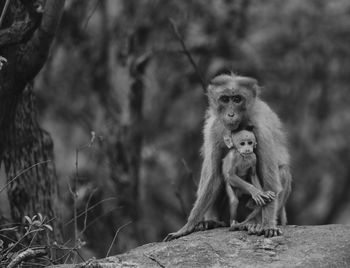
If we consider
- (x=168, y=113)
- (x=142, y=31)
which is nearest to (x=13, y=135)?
(x=142, y=31)

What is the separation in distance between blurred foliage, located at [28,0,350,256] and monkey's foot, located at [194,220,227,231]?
4311 mm

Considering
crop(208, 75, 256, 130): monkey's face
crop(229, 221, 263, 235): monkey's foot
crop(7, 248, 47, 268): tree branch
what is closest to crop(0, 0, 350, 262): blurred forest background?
crop(208, 75, 256, 130): monkey's face

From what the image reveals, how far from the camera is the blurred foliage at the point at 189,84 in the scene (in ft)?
48.0

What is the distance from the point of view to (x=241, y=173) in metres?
8.62

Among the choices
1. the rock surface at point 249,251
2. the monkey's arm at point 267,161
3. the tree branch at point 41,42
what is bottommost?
the rock surface at point 249,251

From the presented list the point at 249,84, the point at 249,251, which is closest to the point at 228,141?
the point at 249,84

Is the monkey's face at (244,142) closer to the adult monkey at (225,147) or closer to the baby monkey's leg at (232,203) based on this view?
the adult monkey at (225,147)

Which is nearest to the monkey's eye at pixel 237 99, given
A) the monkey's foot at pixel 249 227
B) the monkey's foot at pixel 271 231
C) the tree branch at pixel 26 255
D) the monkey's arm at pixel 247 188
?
the monkey's arm at pixel 247 188

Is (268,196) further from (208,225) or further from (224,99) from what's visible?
(224,99)

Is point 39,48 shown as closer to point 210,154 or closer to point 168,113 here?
point 210,154

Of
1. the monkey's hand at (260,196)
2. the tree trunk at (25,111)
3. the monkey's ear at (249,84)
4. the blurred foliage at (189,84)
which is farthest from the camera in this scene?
the blurred foliage at (189,84)

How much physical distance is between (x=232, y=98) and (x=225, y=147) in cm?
52

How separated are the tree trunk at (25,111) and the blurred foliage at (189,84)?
3.84 meters

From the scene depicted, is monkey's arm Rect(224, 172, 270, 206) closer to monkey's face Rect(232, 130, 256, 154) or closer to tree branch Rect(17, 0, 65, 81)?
monkey's face Rect(232, 130, 256, 154)
